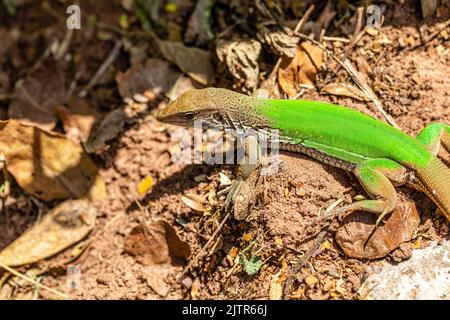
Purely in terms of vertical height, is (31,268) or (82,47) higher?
(82,47)

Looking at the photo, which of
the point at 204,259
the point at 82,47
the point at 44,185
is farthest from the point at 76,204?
the point at 82,47

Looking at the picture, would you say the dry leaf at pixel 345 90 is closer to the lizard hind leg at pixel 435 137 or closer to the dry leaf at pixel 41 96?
the lizard hind leg at pixel 435 137

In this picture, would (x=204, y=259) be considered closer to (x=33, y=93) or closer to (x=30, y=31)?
(x=33, y=93)

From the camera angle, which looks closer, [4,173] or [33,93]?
[4,173]

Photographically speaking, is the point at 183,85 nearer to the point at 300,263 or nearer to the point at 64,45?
the point at 64,45

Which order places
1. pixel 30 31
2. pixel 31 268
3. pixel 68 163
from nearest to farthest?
pixel 31 268 → pixel 68 163 → pixel 30 31

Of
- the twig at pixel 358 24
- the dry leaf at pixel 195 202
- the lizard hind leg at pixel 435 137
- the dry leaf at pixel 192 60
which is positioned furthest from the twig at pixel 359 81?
the dry leaf at pixel 195 202

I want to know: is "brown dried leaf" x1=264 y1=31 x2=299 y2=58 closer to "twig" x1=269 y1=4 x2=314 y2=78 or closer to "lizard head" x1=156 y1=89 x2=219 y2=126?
"twig" x1=269 y1=4 x2=314 y2=78

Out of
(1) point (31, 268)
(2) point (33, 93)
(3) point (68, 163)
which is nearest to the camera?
(1) point (31, 268)
